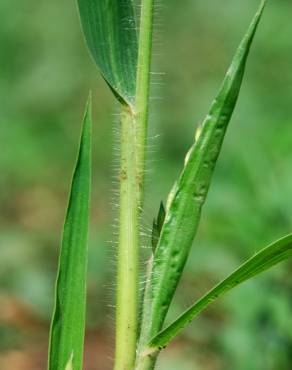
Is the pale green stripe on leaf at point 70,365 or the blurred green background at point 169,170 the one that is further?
the blurred green background at point 169,170

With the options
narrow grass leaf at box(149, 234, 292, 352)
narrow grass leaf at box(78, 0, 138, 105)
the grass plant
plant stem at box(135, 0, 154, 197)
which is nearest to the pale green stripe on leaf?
the grass plant

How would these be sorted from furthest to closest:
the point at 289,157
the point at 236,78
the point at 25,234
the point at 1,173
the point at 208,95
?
the point at 208,95 → the point at 1,173 → the point at 25,234 → the point at 289,157 → the point at 236,78

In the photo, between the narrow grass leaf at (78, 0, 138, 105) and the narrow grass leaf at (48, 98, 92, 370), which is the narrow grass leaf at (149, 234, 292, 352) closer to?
the narrow grass leaf at (48, 98, 92, 370)

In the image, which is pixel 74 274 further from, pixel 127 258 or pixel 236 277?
pixel 236 277

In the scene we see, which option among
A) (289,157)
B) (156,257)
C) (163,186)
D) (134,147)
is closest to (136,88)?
(134,147)

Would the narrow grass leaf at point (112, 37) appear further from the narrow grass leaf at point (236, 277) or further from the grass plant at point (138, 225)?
the narrow grass leaf at point (236, 277)

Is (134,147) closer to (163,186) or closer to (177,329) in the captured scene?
(177,329)

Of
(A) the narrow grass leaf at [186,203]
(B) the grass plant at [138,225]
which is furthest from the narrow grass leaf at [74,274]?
(A) the narrow grass leaf at [186,203]
